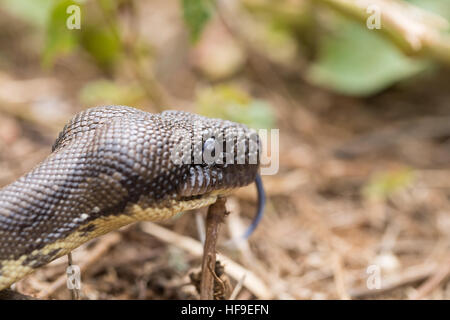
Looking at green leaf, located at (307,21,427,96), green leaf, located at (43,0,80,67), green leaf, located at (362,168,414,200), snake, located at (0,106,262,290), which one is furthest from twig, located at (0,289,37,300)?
green leaf, located at (307,21,427,96)

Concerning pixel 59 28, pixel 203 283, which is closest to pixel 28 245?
pixel 203 283

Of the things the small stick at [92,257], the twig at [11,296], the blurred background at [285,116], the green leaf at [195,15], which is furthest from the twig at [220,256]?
the green leaf at [195,15]

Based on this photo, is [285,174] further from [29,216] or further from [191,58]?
[29,216]

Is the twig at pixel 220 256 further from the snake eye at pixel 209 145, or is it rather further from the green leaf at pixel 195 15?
the green leaf at pixel 195 15

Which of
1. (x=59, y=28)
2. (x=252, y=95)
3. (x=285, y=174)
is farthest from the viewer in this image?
(x=252, y=95)

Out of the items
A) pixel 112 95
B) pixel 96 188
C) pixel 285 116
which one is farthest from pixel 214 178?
pixel 285 116

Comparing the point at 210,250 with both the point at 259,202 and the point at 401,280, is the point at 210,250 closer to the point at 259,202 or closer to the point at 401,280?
the point at 259,202
